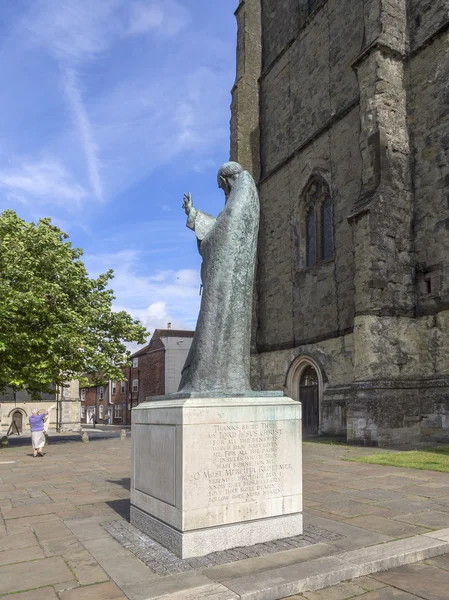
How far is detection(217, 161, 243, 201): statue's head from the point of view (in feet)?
19.3

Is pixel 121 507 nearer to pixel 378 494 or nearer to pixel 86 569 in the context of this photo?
pixel 86 569

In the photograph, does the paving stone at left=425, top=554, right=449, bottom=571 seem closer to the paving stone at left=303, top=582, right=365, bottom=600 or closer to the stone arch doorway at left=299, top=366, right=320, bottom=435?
the paving stone at left=303, top=582, right=365, bottom=600

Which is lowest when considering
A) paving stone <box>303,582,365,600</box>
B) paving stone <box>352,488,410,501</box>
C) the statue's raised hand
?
paving stone <box>352,488,410,501</box>

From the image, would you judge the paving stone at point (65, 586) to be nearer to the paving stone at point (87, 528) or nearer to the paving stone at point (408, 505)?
the paving stone at point (87, 528)

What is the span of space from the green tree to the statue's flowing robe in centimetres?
1211

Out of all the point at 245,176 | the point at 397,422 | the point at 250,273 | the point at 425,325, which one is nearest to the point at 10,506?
the point at 250,273

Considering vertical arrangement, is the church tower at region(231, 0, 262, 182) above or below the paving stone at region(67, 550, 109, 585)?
above

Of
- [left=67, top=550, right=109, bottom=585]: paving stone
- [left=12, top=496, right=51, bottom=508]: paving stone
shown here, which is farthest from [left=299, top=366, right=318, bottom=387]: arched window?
[left=67, top=550, right=109, bottom=585]: paving stone

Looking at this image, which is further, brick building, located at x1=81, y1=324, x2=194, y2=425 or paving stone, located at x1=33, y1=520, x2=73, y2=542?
brick building, located at x1=81, y1=324, x2=194, y2=425

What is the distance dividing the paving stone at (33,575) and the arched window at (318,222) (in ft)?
53.8

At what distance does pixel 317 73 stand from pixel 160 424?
19.5 meters

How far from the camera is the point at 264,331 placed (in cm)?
2286

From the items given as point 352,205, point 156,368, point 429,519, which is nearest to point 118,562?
point 429,519

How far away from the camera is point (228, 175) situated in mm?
5898
